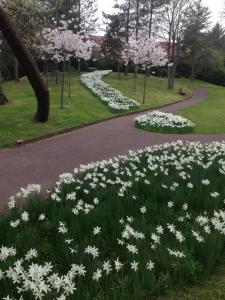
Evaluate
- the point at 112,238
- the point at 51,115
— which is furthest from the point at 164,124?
the point at 112,238

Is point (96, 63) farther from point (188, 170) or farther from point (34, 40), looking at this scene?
point (188, 170)

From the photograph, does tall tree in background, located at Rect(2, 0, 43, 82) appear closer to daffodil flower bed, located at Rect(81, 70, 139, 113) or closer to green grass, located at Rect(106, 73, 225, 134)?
green grass, located at Rect(106, 73, 225, 134)

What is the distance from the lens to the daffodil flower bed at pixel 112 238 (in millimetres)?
3637

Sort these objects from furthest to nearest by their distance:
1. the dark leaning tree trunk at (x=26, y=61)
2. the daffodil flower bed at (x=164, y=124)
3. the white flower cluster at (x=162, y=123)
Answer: the white flower cluster at (x=162, y=123), the daffodil flower bed at (x=164, y=124), the dark leaning tree trunk at (x=26, y=61)

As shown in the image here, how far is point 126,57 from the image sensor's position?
41.3 meters

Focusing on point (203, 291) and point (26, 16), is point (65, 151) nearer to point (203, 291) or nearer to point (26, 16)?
point (26, 16)

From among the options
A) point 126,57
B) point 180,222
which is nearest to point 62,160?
point 180,222

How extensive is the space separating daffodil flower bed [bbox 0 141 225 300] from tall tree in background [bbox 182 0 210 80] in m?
43.9

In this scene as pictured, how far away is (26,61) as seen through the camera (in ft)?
48.9

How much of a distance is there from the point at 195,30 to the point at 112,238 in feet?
160

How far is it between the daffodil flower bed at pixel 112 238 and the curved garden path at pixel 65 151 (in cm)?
159

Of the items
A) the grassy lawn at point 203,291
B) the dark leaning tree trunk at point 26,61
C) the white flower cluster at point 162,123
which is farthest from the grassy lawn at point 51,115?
the grassy lawn at point 203,291

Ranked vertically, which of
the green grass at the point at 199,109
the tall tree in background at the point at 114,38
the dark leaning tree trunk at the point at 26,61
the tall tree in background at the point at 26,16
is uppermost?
the tall tree in background at the point at 114,38

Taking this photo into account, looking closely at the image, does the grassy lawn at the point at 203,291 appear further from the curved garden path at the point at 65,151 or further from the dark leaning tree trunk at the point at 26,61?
the dark leaning tree trunk at the point at 26,61
